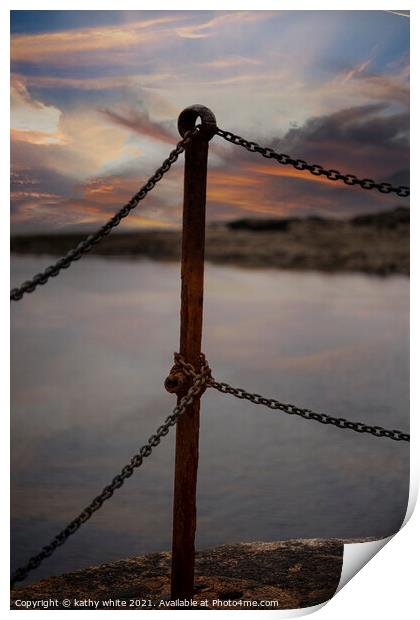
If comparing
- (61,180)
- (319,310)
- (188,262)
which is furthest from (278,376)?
(61,180)

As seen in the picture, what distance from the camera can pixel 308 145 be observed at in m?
2.54

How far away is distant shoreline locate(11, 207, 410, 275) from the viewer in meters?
2.57

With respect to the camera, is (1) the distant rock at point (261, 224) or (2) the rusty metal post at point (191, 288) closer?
(2) the rusty metal post at point (191, 288)

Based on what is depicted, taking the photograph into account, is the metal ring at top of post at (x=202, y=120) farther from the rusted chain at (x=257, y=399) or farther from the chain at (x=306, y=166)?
the rusted chain at (x=257, y=399)

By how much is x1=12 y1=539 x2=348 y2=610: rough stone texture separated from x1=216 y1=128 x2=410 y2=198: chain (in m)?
1.17

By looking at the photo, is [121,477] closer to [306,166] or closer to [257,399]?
[257,399]

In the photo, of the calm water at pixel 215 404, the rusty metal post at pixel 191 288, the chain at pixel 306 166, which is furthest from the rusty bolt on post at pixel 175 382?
the chain at pixel 306 166

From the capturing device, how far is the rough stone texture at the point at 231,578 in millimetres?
2418

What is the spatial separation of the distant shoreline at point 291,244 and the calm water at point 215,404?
0.05 m

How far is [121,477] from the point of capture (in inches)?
76.2

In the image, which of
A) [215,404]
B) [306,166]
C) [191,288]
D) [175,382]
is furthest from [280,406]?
[215,404]

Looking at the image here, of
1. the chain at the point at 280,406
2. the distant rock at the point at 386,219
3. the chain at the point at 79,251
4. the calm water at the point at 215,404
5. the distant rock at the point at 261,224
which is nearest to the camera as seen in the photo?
the chain at the point at 79,251

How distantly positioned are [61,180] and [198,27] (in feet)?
1.99

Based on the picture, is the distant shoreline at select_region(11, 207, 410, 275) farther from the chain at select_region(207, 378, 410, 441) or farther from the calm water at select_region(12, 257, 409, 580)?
the chain at select_region(207, 378, 410, 441)
